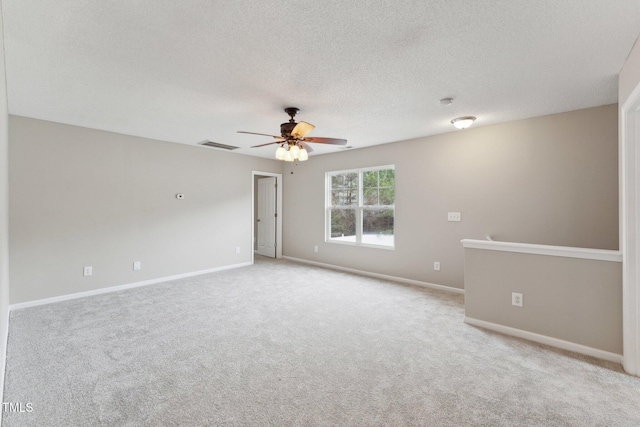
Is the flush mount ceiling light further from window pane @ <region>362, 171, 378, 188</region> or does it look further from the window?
window pane @ <region>362, 171, 378, 188</region>

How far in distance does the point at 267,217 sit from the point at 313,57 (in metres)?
5.44

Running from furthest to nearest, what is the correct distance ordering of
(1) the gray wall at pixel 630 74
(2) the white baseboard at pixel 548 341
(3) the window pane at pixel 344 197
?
(3) the window pane at pixel 344 197, (2) the white baseboard at pixel 548 341, (1) the gray wall at pixel 630 74

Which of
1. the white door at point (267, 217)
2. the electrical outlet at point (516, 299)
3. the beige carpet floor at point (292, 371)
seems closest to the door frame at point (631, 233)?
the beige carpet floor at point (292, 371)

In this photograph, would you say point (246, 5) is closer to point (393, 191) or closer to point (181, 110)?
point (181, 110)

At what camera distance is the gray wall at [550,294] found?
2496 millimetres

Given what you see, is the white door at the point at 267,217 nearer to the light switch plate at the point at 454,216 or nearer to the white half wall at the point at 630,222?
the light switch plate at the point at 454,216

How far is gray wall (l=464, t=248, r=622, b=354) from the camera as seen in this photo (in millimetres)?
2496

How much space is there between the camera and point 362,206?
5.58m

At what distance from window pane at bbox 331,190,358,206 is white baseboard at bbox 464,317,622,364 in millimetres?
3054

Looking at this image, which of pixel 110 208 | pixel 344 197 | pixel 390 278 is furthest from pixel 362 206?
pixel 110 208

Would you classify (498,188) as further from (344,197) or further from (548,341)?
(344,197)

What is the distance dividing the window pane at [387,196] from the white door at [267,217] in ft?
9.45

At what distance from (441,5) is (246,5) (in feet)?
3.69

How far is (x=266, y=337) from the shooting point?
2852 millimetres
